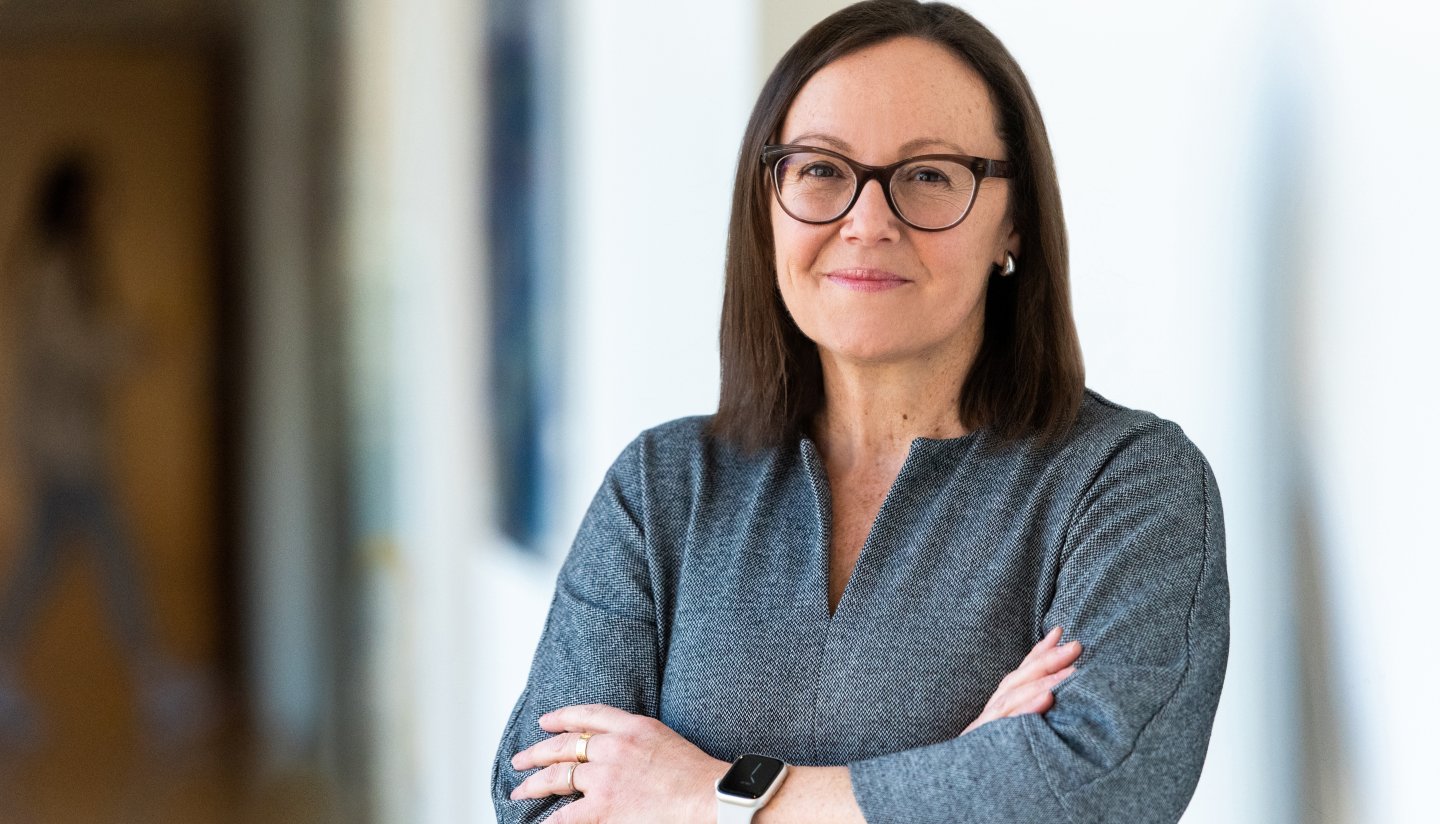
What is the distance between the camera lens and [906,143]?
144 cm

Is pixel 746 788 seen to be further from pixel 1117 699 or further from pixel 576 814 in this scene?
pixel 1117 699

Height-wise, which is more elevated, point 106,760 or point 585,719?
point 585,719

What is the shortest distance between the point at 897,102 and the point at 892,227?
5.2 inches

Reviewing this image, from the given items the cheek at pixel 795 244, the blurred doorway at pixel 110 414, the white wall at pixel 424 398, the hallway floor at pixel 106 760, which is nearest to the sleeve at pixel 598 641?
the cheek at pixel 795 244

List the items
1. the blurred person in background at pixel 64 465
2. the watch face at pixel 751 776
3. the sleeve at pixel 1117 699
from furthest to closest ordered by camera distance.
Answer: the blurred person in background at pixel 64 465 < the watch face at pixel 751 776 < the sleeve at pixel 1117 699

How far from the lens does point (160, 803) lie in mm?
4883

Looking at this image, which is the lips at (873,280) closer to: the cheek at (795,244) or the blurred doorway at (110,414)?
the cheek at (795,244)

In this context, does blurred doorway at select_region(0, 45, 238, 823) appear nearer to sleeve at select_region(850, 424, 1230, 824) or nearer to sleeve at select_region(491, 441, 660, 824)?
sleeve at select_region(491, 441, 660, 824)

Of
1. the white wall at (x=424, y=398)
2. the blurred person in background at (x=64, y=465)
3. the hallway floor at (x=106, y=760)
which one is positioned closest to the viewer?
the white wall at (x=424, y=398)

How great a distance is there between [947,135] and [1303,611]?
580mm

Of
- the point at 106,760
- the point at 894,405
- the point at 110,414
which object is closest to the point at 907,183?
the point at 894,405

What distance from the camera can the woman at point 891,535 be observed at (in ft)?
4.05

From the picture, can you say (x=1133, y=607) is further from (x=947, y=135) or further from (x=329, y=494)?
(x=329, y=494)

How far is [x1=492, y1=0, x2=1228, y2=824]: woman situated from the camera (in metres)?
1.24
